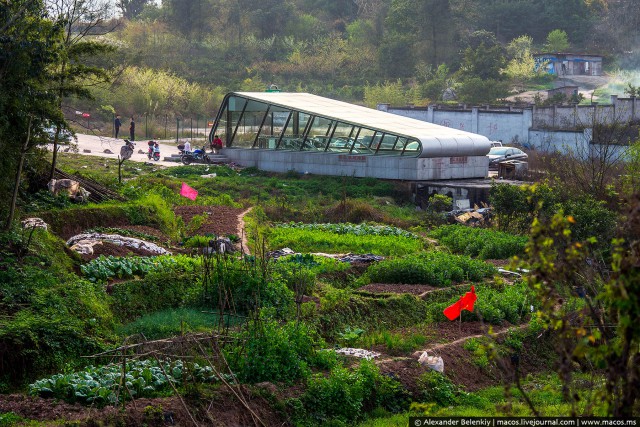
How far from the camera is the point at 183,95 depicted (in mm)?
63844

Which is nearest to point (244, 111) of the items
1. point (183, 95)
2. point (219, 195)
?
point (219, 195)

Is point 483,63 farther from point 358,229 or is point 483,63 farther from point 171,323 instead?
point 171,323

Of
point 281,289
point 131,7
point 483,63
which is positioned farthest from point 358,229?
point 131,7

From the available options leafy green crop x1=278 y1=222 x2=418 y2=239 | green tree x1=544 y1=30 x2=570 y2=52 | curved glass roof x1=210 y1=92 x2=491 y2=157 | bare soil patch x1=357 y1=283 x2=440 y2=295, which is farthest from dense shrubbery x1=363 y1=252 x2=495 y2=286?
green tree x1=544 y1=30 x2=570 y2=52

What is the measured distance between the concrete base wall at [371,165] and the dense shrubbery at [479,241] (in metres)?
7.66

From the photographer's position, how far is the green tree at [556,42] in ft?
261

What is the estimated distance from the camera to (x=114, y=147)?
45.0 m

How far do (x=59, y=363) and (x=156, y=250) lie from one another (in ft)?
23.5

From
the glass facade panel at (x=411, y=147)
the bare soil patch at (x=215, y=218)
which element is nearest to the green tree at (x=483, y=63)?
the glass facade panel at (x=411, y=147)

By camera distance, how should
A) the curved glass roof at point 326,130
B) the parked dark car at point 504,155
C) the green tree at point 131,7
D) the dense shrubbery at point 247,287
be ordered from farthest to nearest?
the green tree at point 131,7, the parked dark car at point 504,155, the curved glass roof at point 326,130, the dense shrubbery at point 247,287

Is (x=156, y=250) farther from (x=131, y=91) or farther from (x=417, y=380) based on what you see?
(x=131, y=91)

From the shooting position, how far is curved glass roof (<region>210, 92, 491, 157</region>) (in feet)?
114

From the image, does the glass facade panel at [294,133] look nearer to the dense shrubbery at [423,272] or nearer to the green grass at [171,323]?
the dense shrubbery at [423,272]

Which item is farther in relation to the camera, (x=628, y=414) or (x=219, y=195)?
(x=219, y=195)
